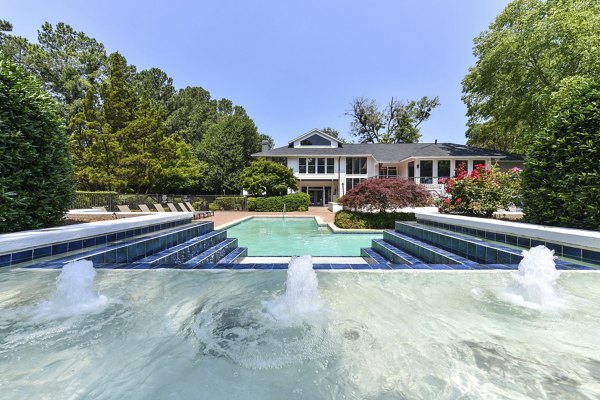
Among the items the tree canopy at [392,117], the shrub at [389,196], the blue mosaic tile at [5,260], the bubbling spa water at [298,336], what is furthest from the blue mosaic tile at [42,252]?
the tree canopy at [392,117]

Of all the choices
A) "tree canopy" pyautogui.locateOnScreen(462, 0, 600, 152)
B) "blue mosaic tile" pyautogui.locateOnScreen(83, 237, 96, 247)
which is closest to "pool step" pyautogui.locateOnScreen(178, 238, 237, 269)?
"blue mosaic tile" pyautogui.locateOnScreen(83, 237, 96, 247)

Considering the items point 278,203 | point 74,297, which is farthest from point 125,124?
point 74,297

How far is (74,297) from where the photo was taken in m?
2.96

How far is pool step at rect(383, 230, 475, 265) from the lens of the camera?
479 cm

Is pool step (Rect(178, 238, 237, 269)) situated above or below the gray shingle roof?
below

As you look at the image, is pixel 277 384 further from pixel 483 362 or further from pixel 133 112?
pixel 133 112

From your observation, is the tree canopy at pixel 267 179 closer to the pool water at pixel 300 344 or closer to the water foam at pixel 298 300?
the pool water at pixel 300 344

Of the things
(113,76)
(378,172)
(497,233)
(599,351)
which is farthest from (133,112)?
(599,351)

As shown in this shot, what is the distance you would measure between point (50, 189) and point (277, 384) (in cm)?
686

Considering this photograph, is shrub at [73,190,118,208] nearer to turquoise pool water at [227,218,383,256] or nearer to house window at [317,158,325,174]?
turquoise pool water at [227,218,383,256]

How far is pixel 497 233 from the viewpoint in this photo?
593 cm

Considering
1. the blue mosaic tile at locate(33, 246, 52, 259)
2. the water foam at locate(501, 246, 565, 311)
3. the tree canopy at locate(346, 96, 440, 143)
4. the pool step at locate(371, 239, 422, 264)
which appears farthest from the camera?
the tree canopy at locate(346, 96, 440, 143)

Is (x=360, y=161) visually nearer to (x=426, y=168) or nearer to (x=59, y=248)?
(x=426, y=168)

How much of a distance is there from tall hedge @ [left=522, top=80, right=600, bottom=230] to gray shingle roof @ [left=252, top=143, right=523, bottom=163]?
62.1 feet
